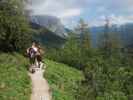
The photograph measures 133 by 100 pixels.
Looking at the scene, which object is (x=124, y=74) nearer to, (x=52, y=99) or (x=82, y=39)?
(x=52, y=99)

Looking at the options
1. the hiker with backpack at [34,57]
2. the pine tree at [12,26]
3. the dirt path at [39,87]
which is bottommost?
the dirt path at [39,87]

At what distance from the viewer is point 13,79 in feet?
98.7

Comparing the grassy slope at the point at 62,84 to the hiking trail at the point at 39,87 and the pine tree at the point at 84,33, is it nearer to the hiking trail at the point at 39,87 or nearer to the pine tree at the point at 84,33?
the hiking trail at the point at 39,87

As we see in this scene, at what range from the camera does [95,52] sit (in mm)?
101188

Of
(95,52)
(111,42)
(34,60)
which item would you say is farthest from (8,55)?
(111,42)

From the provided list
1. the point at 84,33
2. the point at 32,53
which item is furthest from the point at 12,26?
the point at 84,33

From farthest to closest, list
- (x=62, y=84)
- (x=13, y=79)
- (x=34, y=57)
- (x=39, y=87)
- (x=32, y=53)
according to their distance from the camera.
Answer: (x=32, y=53)
(x=34, y=57)
(x=62, y=84)
(x=13, y=79)
(x=39, y=87)

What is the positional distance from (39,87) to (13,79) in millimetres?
2027

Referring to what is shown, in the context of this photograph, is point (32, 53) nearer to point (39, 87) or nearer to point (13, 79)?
point (13, 79)

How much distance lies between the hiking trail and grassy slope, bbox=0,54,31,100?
458mm


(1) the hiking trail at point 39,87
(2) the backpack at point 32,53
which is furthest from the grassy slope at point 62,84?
(2) the backpack at point 32,53

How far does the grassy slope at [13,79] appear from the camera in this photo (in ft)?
85.4

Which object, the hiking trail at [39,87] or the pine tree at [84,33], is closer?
the hiking trail at [39,87]

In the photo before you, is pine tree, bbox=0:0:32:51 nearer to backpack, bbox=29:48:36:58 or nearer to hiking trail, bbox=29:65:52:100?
backpack, bbox=29:48:36:58
